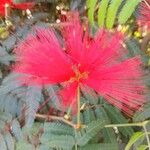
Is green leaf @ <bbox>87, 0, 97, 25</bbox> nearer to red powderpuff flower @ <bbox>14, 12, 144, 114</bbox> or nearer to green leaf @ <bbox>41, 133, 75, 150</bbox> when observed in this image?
red powderpuff flower @ <bbox>14, 12, 144, 114</bbox>

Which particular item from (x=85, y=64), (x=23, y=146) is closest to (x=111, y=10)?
(x=85, y=64)

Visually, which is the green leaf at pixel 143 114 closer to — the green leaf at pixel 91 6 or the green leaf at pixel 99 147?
the green leaf at pixel 99 147

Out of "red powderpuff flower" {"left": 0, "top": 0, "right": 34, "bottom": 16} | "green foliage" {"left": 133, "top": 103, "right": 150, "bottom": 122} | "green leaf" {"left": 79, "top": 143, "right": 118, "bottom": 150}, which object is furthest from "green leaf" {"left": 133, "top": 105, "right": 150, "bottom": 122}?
"red powderpuff flower" {"left": 0, "top": 0, "right": 34, "bottom": 16}

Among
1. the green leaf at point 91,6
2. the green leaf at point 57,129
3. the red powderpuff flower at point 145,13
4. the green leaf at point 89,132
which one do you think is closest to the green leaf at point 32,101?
the green leaf at point 57,129

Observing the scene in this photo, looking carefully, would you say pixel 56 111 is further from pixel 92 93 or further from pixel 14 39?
pixel 14 39

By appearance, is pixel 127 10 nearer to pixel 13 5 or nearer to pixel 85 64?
pixel 85 64
